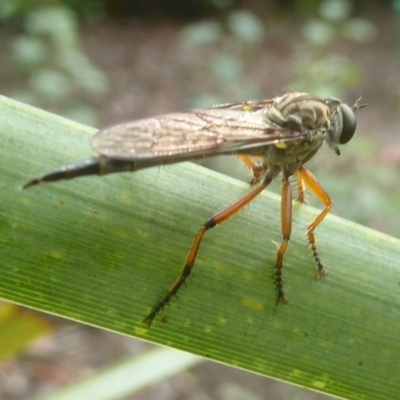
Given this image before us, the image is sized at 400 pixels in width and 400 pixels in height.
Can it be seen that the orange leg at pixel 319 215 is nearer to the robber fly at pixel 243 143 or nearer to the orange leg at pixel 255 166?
the robber fly at pixel 243 143

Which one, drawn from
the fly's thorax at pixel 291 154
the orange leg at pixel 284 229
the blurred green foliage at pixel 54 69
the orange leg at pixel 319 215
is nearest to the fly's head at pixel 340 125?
the fly's thorax at pixel 291 154

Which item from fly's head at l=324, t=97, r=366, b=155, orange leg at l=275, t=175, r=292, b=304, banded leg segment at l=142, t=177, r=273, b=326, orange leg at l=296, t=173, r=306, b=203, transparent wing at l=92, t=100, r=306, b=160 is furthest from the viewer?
fly's head at l=324, t=97, r=366, b=155

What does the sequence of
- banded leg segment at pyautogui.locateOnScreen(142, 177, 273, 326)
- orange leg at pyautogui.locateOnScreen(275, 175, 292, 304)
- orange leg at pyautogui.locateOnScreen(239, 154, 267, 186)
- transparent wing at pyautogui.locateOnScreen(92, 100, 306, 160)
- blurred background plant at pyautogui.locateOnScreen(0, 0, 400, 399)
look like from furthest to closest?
blurred background plant at pyautogui.locateOnScreen(0, 0, 400, 399)
orange leg at pyautogui.locateOnScreen(239, 154, 267, 186)
transparent wing at pyautogui.locateOnScreen(92, 100, 306, 160)
orange leg at pyautogui.locateOnScreen(275, 175, 292, 304)
banded leg segment at pyautogui.locateOnScreen(142, 177, 273, 326)

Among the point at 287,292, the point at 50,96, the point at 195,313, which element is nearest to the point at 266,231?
the point at 287,292

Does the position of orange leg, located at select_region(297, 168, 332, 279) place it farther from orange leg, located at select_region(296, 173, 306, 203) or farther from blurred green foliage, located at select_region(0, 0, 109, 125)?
blurred green foliage, located at select_region(0, 0, 109, 125)

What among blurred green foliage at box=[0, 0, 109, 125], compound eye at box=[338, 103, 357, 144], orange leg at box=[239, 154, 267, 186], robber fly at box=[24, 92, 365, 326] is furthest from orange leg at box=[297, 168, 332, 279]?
blurred green foliage at box=[0, 0, 109, 125]

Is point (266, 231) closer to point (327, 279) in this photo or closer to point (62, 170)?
point (327, 279)

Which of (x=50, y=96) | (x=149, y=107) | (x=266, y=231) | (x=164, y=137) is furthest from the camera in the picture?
(x=149, y=107)

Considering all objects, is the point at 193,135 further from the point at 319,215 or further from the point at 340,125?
the point at 340,125
